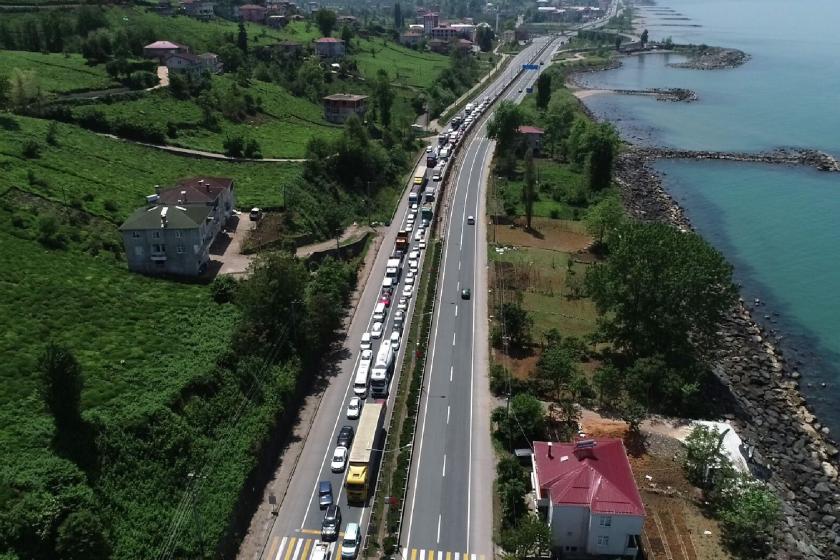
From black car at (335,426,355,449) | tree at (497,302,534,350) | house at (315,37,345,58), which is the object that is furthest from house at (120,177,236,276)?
house at (315,37,345,58)

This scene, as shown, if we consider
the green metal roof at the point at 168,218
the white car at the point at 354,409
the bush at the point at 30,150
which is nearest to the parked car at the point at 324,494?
the white car at the point at 354,409

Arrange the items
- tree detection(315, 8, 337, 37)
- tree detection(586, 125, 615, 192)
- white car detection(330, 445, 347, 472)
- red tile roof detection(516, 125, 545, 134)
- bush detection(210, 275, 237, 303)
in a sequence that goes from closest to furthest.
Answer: white car detection(330, 445, 347, 472)
bush detection(210, 275, 237, 303)
tree detection(586, 125, 615, 192)
red tile roof detection(516, 125, 545, 134)
tree detection(315, 8, 337, 37)

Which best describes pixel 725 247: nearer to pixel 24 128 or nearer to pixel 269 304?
pixel 269 304

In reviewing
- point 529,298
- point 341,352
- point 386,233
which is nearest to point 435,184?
point 386,233

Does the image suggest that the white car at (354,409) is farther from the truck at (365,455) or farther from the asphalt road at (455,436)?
the asphalt road at (455,436)

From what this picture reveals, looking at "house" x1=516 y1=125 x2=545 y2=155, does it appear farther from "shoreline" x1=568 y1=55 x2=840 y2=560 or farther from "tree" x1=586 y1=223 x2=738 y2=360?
"tree" x1=586 y1=223 x2=738 y2=360

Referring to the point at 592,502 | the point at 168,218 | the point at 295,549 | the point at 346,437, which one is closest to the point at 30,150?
the point at 168,218

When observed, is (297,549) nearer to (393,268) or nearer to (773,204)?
(393,268)

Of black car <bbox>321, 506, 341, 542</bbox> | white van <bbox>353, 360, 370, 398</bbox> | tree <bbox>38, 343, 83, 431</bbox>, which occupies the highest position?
tree <bbox>38, 343, 83, 431</bbox>
